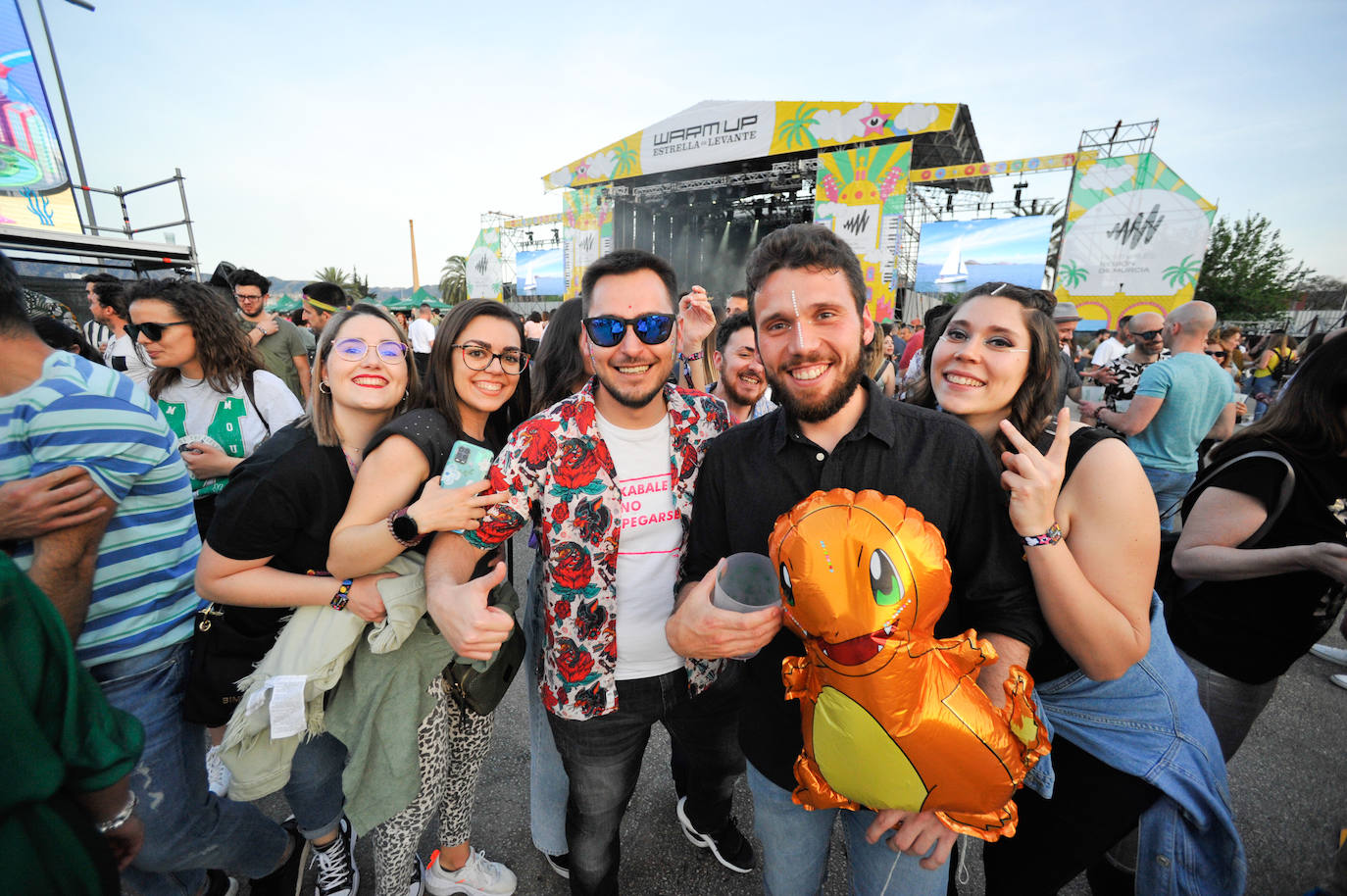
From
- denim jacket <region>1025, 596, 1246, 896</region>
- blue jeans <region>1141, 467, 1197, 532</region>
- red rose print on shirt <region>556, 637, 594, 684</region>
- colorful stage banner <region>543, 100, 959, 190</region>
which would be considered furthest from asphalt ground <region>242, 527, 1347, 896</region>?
colorful stage banner <region>543, 100, 959, 190</region>

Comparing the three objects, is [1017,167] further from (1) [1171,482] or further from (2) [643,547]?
(2) [643,547]

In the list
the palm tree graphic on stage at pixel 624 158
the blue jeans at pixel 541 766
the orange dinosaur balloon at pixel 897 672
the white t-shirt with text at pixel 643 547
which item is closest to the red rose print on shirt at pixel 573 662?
the white t-shirt with text at pixel 643 547

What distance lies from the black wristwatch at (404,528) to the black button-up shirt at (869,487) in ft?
2.77

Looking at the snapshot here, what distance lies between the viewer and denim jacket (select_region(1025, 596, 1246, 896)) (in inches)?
55.3

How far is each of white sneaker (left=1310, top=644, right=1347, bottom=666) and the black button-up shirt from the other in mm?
4693

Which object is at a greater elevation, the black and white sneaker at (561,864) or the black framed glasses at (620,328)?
the black framed glasses at (620,328)

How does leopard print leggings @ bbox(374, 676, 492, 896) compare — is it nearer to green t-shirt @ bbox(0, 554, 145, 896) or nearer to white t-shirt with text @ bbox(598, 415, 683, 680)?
white t-shirt with text @ bbox(598, 415, 683, 680)

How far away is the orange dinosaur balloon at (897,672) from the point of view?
994 millimetres

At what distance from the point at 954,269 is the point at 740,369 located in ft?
54.6

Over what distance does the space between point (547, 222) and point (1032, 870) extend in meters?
27.8

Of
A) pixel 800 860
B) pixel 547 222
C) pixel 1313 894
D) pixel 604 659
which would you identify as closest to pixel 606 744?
pixel 604 659

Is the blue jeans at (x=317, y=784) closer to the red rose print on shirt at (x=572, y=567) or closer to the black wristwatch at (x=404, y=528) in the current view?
the black wristwatch at (x=404, y=528)

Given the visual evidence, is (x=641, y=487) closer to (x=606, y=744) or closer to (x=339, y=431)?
(x=606, y=744)

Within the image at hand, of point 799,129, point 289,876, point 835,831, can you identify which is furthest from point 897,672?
point 799,129
